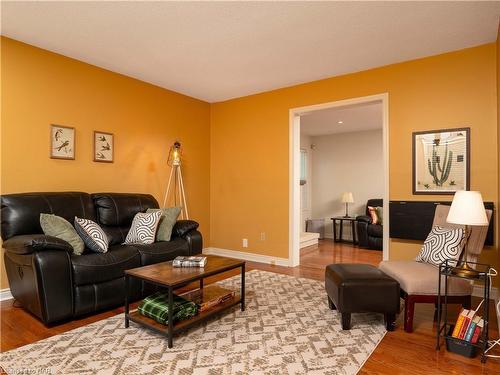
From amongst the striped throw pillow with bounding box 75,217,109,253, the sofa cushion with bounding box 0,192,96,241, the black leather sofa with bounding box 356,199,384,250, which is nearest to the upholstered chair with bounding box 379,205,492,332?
the striped throw pillow with bounding box 75,217,109,253

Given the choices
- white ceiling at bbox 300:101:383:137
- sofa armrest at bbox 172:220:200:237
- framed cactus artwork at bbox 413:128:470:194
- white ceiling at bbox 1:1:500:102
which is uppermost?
white ceiling at bbox 1:1:500:102

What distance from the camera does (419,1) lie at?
100 inches

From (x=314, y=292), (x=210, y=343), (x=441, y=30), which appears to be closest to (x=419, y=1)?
(x=441, y=30)

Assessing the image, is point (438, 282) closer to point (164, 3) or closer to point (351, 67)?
point (351, 67)

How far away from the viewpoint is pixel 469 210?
7.36ft

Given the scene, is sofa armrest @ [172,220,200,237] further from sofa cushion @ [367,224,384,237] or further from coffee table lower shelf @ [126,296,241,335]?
sofa cushion @ [367,224,384,237]

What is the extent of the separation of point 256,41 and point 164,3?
1.01m

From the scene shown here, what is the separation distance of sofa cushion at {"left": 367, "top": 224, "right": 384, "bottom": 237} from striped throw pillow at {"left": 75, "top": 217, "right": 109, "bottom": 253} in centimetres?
474

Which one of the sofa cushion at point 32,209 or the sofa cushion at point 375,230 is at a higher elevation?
the sofa cushion at point 32,209

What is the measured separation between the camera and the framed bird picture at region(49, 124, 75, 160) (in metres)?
3.46

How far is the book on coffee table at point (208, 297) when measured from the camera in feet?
8.38

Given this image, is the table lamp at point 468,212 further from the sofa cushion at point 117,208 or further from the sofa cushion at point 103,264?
the sofa cushion at point 117,208

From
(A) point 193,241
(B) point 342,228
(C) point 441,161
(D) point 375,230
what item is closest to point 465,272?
(C) point 441,161

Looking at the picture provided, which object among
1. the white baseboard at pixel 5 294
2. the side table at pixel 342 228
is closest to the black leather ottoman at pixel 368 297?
the white baseboard at pixel 5 294
